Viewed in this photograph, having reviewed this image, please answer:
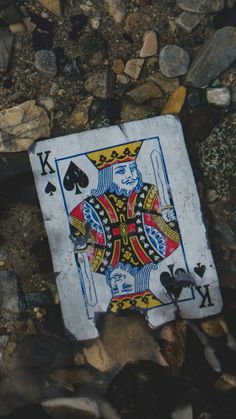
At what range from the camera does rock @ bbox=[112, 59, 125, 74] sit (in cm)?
236

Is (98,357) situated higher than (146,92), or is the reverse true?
(146,92)

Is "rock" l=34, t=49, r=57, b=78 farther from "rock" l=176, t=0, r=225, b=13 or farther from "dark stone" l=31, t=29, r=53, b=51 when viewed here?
"rock" l=176, t=0, r=225, b=13

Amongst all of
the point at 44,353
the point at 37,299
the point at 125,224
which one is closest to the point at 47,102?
the point at 125,224

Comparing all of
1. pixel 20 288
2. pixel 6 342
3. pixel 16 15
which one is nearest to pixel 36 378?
pixel 6 342

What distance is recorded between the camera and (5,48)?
2.33m

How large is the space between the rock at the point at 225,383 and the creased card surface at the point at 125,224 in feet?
0.81

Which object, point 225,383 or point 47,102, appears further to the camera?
point 47,102

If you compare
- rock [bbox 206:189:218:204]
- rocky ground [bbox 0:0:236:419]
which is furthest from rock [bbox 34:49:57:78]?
rock [bbox 206:189:218:204]

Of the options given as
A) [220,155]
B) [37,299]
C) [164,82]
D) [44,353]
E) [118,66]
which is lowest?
[44,353]

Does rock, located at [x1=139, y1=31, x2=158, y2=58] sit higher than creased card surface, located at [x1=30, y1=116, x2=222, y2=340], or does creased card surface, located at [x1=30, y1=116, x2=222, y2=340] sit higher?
rock, located at [x1=139, y1=31, x2=158, y2=58]

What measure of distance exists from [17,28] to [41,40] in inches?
4.4

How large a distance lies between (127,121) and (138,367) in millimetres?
981

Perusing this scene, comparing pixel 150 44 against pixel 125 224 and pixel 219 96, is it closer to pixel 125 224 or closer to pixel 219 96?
pixel 219 96

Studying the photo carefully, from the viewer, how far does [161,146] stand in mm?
2320
